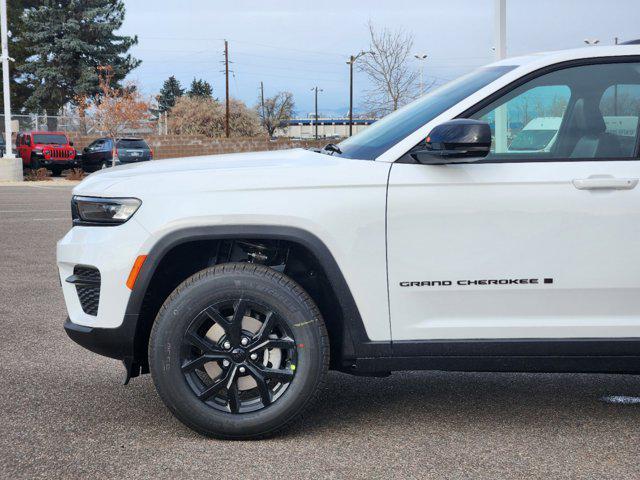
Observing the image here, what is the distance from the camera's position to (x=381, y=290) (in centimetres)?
382

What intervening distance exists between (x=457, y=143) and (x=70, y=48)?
170 ft

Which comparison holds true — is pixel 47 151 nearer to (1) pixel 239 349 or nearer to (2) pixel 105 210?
(2) pixel 105 210

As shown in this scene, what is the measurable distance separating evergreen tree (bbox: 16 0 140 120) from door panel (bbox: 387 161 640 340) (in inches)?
1995

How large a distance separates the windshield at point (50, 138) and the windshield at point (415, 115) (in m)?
33.5

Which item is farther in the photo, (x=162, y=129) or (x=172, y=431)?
(x=162, y=129)

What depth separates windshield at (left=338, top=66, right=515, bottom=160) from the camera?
13.2 ft

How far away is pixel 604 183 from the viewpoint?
379cm

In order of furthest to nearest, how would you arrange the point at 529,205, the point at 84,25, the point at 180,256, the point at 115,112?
the point at 84,25, the point at 115,112, the point at 180,256, the point at 529,205

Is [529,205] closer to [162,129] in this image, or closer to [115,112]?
[115,112]

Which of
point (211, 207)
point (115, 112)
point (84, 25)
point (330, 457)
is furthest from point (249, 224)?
point (84, 25)

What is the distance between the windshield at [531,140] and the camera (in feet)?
13.0

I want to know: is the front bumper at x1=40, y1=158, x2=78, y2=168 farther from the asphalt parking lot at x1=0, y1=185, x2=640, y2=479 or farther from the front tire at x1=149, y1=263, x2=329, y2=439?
the front tire at x1=149, y1=263, x2=329, y2=439

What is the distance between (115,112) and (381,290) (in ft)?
144

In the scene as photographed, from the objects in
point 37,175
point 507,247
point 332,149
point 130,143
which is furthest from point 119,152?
point 507,247
